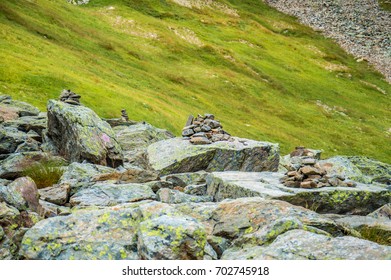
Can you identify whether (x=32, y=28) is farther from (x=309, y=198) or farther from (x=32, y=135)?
(x=309, y=198)

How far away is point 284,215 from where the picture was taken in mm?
13117

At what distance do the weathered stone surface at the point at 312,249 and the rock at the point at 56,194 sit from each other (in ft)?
24.1

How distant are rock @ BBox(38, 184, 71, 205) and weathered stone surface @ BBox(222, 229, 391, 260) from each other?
734 centimetres

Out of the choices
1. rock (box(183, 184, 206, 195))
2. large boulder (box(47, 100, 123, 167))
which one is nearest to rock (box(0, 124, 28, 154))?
large boulder (box(47, 100, 123, 167))

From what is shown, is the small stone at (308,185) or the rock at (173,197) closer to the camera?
the rock at (173,197)

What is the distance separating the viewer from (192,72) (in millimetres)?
88250

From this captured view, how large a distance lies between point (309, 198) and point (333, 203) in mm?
1066

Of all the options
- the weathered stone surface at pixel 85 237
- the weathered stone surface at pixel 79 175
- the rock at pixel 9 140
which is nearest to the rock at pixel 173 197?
the weathered stone surface at pixel 79 175

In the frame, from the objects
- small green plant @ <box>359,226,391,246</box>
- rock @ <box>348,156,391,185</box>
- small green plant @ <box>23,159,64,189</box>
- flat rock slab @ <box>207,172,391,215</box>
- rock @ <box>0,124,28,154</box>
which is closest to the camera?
small green plant @ <box>359,226,391,246</box>

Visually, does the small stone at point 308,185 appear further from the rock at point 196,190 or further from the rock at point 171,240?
the rock at point 171,240

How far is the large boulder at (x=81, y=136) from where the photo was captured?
23.9 metres

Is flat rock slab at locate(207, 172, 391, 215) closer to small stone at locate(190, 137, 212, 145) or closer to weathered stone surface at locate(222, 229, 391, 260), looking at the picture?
weathered stone surface at locate(222, 229, 391, 260)

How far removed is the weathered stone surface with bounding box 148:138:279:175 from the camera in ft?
77.6
